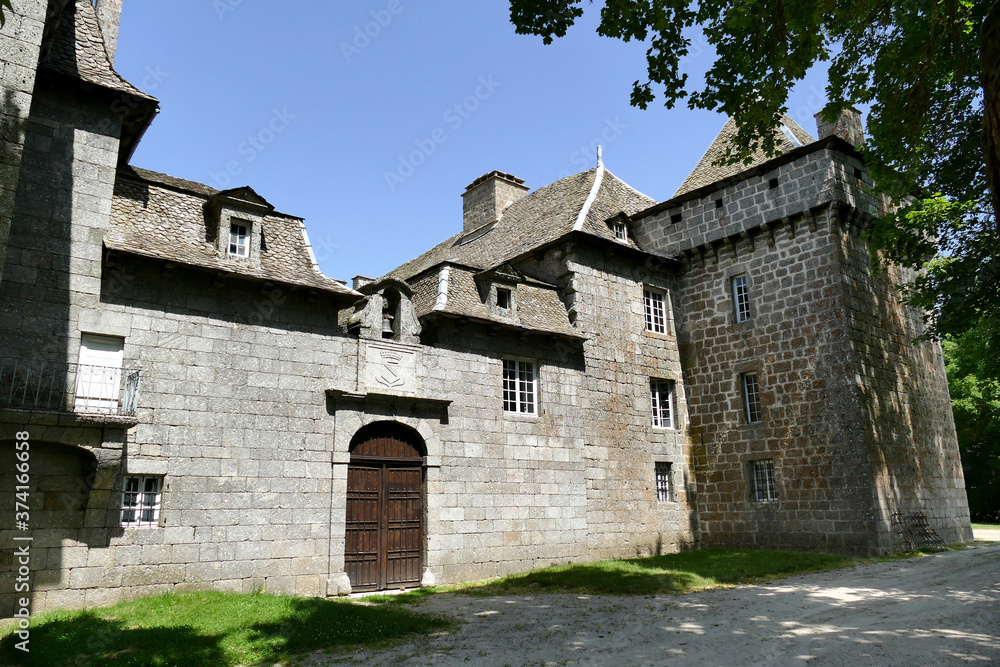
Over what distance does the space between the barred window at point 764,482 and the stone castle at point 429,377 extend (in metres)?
0.07

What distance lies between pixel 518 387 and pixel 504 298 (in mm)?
2124

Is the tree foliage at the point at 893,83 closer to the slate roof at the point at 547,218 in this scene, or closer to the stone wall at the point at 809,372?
the stone wall at the point at 809,372

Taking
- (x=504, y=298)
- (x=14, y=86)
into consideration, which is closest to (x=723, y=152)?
(x=504, y=298)

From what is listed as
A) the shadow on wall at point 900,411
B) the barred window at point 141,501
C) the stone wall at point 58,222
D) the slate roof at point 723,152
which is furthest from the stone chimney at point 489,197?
the barred window at point 141,501

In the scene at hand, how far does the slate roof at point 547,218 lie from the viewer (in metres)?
18.7

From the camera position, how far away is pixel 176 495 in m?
10.8

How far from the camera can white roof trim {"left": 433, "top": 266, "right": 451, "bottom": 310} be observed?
14.4 metres

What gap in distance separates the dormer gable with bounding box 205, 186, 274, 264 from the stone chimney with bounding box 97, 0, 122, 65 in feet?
11.7

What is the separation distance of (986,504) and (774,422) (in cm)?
1995

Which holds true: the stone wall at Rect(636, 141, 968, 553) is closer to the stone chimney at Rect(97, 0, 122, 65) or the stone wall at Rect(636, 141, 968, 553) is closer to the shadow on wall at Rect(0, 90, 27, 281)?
the stone chimney at Rect(97, 0, 122, 65)

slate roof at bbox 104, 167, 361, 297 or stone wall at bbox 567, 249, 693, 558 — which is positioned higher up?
slate roof at bbox 104, 167, 361, 297

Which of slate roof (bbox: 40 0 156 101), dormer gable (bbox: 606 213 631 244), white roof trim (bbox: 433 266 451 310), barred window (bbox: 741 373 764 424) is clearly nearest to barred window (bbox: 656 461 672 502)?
barred window (bbox: 741 373 764 424)

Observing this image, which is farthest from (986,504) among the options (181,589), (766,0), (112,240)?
(112,240)

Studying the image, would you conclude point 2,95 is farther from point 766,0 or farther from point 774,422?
point 774,422
